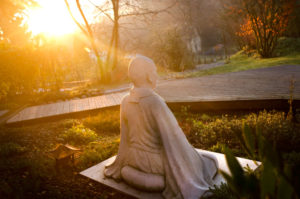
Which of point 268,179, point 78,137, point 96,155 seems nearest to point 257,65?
point 78,137

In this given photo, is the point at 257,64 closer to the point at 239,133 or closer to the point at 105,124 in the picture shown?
the point at 239,133

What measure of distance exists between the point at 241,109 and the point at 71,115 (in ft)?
22.5

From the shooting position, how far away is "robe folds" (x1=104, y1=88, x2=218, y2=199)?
2889 millimetres

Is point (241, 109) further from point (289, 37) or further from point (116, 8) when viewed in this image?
point (289, 37)

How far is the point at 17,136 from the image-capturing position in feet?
22.5

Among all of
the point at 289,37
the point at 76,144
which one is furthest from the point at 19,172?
the point at 289,37

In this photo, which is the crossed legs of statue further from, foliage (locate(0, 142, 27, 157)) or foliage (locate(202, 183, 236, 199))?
foliage (locate(0, 142, 27, 157))

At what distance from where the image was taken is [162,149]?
3.09 meters

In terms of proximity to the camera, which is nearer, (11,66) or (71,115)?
(71,115)

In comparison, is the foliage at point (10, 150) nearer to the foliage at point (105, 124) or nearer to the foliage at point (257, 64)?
the foliage at point (105, 124)

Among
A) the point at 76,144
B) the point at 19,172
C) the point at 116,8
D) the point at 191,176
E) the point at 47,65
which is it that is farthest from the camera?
the point at 116,8

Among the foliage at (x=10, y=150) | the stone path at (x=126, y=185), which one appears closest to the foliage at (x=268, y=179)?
the stone path at (x=126, y=185)

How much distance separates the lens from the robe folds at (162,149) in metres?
2.89

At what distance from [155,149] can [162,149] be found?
0.11 metres
